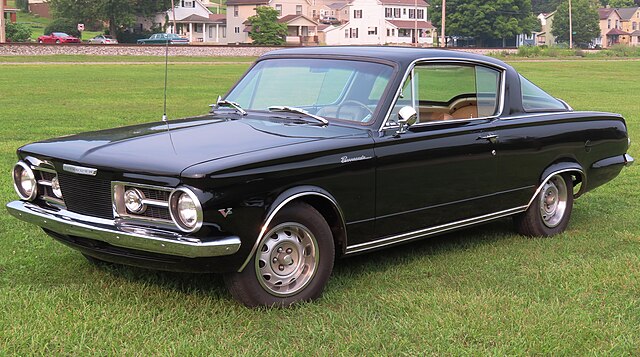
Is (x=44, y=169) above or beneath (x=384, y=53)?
beneath

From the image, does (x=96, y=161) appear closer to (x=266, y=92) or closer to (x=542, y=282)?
(x=266, y=92)

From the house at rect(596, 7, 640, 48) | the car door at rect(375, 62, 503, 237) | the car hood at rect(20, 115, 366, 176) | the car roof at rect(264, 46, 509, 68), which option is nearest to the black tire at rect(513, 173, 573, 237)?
the car door at rect(375, 62, 503, 237)

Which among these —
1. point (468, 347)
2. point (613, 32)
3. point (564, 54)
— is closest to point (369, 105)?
point (468, 347)

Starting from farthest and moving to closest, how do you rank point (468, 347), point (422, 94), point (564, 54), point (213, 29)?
point (213, 29) < point (564, 54) < point (422, 94) < point (468, 347)

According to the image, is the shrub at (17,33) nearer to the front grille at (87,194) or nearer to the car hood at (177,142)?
the car hood at (177,142)

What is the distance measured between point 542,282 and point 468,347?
1.36 meters

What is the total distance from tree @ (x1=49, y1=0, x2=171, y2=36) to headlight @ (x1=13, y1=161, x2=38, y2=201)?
83.2 metres

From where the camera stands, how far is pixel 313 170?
4781mm

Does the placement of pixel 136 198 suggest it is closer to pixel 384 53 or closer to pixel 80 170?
pixel 80 170

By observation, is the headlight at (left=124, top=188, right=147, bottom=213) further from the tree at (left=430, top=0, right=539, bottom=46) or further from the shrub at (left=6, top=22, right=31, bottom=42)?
the tree at (left=430, top=0, right=539, bottom=46)

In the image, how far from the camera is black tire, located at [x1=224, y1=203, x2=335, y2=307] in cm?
464

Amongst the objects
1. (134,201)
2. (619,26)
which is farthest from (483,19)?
(134,201)

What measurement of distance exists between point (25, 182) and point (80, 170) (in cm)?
71

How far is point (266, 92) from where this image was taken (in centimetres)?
601
